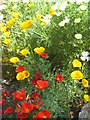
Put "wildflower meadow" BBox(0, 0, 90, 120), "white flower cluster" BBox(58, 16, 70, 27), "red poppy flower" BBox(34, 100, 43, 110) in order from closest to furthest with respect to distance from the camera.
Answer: "red poppy flower" BBox(34, 100, 43, 110), "wildflower meadow" BBox(0, 0, 90, 120), "white flower cluster" BBox(58, 16, 70, 27)

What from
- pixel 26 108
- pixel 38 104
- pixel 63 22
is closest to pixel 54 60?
pixel 63 22

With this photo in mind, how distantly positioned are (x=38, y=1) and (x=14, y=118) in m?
2.42

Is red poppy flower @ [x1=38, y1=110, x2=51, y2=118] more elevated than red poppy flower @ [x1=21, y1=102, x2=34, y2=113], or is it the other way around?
red poppy flower @ [x1=21, y1=102, x2=34, y2=113]

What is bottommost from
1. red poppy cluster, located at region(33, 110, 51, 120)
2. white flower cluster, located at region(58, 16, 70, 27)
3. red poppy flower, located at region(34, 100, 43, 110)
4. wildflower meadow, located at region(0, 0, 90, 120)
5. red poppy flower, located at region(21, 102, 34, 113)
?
red poppy cluster, located at region(33, 110, 51, 120)

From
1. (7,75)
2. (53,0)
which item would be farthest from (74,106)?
(53,0)

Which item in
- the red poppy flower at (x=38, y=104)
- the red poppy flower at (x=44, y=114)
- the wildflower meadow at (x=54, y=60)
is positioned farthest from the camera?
the wildflower meadow at (x=54, y=60)

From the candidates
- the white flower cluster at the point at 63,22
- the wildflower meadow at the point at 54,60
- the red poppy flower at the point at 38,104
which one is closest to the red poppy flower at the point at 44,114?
the red poppy flower at the point at 38,104

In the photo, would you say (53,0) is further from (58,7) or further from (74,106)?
(74,106)

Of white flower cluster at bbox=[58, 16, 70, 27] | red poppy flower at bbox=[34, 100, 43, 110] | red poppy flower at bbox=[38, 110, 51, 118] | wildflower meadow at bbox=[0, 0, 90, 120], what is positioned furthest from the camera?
white flower cluster at bbox=[58, 16, 70, 27]

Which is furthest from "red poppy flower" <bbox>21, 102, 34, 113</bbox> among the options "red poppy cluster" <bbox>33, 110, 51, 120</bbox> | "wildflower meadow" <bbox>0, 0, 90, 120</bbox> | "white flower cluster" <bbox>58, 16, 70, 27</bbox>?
"white flower cluster" <bbox>58, 16, 70, 27</bbox>

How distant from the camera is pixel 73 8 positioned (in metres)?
3.47

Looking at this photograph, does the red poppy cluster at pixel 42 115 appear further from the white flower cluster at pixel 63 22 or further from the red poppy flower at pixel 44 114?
the white flower cluster at pixel 63 22

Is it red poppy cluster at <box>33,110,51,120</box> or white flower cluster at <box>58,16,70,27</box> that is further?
white flower cluster at <box>58,16,70,27</box>

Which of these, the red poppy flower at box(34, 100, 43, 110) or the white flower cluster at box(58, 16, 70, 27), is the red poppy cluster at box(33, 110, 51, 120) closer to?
the red poppy flower at box(34, 100, 43, 110)
